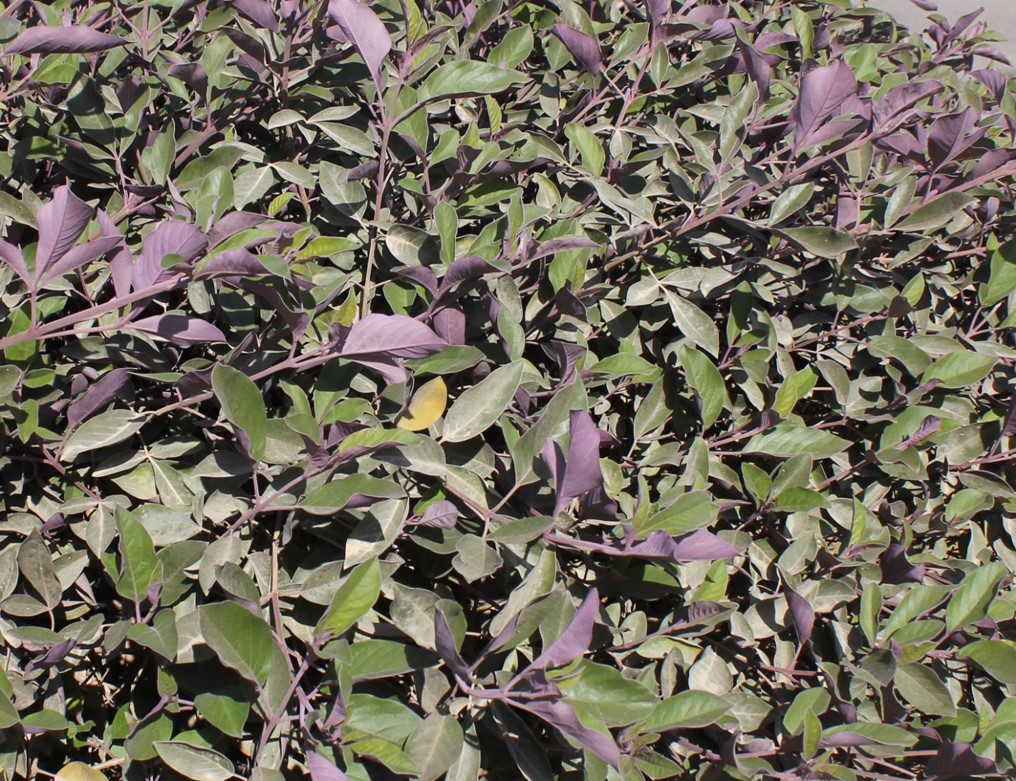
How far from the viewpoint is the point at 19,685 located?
117cm

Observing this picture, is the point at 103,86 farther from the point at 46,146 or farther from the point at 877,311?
the point at 877,311

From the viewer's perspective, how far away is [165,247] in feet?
3.83

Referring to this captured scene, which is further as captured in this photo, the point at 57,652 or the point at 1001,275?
the point at 1001,275

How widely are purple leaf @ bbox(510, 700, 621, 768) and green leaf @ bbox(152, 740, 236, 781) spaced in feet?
1.32

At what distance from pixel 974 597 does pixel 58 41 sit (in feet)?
5.26

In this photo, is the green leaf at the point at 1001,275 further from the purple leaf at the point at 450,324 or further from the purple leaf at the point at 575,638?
the purple leaf at the point at 575,638

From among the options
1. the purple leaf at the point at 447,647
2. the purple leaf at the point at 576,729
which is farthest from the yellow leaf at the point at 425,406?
the purple leaf at the point at 576,729

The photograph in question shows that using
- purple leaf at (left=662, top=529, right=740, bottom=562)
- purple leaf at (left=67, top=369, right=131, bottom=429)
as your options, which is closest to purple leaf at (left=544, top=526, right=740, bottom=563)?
purple leaf at (left=662, top=529, right=740, bottom=562)

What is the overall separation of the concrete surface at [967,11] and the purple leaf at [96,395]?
731 centimetres

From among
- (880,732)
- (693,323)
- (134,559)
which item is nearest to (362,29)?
(693,323)

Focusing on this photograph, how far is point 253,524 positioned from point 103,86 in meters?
0.93

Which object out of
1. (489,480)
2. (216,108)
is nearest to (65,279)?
(216,108)

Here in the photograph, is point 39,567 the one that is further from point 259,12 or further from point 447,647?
point 259,12

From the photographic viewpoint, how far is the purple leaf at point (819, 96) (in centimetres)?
147
